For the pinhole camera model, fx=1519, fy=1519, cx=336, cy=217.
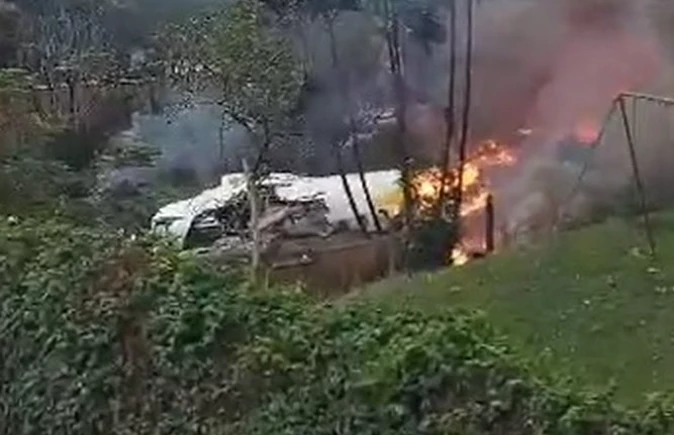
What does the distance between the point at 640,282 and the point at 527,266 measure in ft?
4.27

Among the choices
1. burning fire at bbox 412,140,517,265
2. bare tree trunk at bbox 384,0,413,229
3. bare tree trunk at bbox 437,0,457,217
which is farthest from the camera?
bare tree trunk at bbox 384,0,413,229

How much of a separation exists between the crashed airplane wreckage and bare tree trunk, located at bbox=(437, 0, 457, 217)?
53 centimetres

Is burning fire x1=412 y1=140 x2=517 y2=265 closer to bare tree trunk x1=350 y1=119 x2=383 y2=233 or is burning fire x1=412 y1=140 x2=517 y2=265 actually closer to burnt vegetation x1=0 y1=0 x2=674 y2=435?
burnt vegetation x1=0 y1=0 x2=674 y2=435

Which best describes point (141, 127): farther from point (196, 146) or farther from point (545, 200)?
point (545, 200)

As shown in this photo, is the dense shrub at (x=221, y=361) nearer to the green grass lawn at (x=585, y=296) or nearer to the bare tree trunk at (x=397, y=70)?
the green grass lawn at (x=585, y=296)

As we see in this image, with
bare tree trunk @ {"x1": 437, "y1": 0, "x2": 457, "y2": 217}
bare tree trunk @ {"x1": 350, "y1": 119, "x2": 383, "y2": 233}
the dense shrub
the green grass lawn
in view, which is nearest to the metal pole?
the green grass lawn

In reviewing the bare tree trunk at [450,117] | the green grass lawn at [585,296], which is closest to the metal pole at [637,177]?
the green grass lawn at [585,296]

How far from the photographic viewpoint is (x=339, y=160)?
17.8 meters

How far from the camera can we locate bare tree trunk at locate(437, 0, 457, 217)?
55.6 ft

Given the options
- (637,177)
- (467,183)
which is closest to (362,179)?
(467,183)

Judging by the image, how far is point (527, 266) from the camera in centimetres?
1238

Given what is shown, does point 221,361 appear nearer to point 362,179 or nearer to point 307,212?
point 307,212

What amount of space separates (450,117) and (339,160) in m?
1.76

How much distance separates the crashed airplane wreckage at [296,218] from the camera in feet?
49.4
